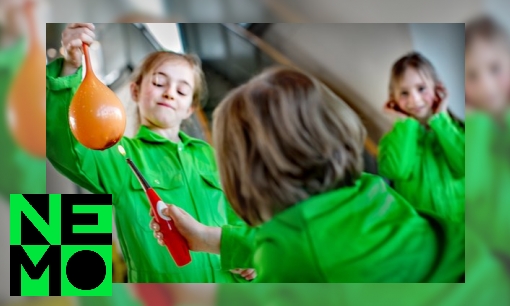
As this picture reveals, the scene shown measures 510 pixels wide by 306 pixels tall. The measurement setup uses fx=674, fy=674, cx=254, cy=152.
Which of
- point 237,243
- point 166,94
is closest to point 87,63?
point 166,94

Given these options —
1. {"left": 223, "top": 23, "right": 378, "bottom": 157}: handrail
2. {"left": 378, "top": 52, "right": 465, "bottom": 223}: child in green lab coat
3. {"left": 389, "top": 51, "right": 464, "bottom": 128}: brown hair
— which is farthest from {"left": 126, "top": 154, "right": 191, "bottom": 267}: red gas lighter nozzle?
{"left": 389, "top": 51, "right": 464, "bottom": 128}: brown hair

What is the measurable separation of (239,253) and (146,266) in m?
0.23

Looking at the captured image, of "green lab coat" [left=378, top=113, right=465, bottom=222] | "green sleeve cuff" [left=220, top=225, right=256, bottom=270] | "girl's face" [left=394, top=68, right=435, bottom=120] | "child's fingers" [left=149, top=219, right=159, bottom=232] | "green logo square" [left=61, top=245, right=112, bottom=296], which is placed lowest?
"green logo square" [left=61, top=245, right=112, bottom=296]

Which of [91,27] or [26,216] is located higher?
[91,27]

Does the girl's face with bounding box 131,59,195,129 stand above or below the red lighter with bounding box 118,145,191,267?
above

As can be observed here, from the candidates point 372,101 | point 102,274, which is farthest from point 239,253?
point 372,101

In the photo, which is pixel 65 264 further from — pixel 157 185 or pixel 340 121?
pixel 340 121

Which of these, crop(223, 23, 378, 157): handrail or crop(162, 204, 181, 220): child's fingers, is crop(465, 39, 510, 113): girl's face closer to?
crop(223, 23, 378, 157): handrail

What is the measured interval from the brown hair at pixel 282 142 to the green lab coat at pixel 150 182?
1.9 inches

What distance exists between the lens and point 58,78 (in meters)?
1.63

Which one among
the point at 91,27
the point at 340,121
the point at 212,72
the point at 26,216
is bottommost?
the point at 26,216

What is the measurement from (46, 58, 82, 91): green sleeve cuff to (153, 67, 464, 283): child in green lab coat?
349 mm

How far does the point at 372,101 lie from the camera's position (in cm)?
161

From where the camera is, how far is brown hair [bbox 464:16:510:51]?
1635mm
